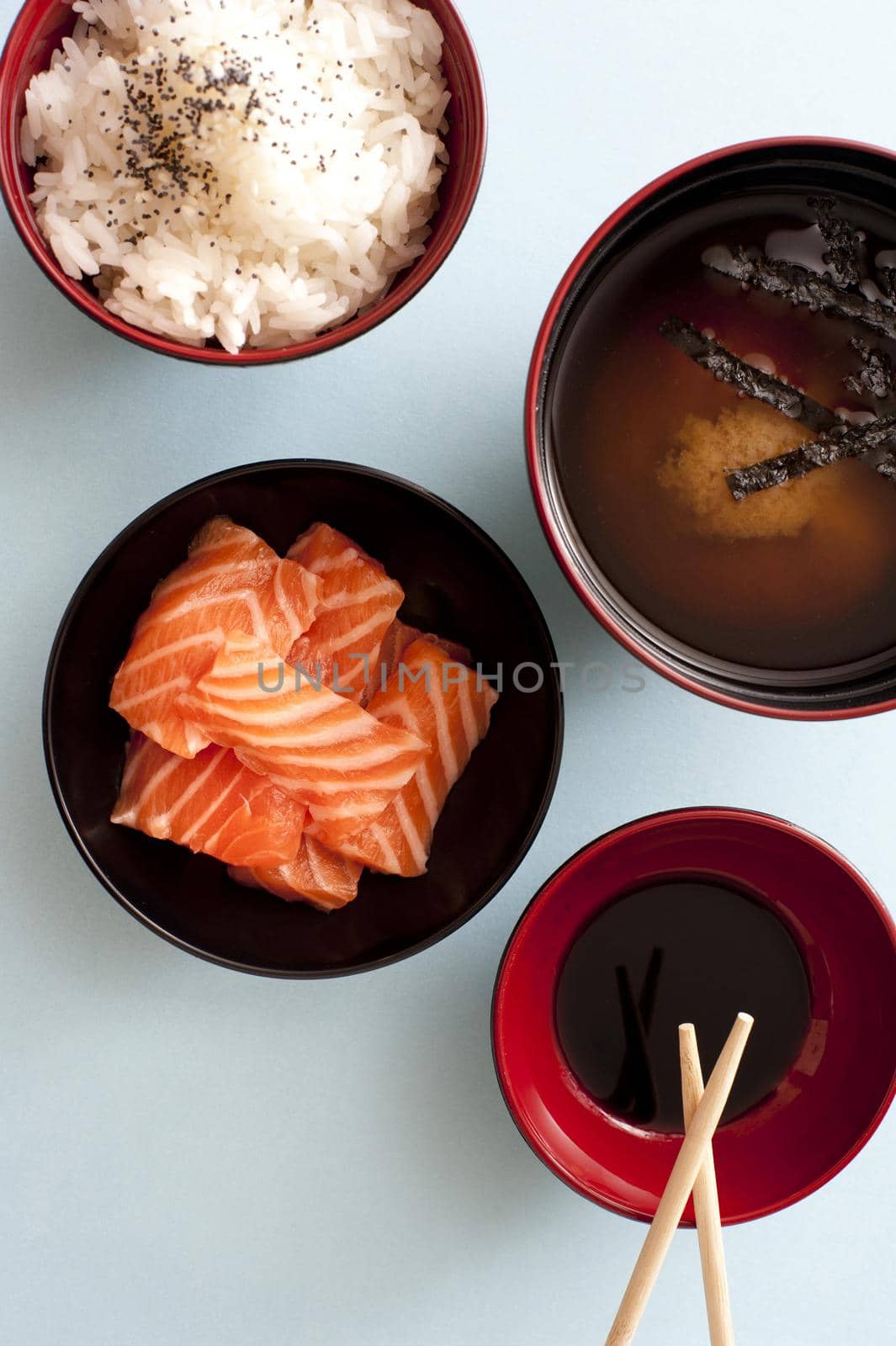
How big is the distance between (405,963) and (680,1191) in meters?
0.49

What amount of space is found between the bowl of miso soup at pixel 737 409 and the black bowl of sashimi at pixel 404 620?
6.9 inches

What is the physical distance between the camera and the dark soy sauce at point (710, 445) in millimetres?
1300

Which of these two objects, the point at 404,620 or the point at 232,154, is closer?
the point at 232,154

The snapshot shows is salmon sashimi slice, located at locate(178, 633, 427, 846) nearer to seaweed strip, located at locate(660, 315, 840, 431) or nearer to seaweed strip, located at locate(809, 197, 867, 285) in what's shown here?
seaweed strip, located at locate(660, 315, 840, 431)

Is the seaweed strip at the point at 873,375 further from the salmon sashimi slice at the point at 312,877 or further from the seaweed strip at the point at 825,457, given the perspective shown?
the salmon sashimi slice at the point at 312,877

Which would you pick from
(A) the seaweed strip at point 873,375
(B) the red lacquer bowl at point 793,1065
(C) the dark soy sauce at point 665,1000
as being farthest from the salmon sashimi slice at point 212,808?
(A) the seaweed strip at point 873,375

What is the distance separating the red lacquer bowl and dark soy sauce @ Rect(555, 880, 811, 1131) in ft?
0.06

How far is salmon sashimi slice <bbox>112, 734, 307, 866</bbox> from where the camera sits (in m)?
1.40

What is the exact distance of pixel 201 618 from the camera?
4.57 feet

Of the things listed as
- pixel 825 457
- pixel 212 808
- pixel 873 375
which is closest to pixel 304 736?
pixel 212 808

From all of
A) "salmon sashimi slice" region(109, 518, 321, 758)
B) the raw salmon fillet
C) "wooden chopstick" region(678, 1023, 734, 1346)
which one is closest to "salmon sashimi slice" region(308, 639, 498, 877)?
the raw salmon fillet

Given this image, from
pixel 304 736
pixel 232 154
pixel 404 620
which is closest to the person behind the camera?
pixel 232 154

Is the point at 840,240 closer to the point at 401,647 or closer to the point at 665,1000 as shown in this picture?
the point at 401,647

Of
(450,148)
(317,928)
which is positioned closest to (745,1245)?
(317,928)
